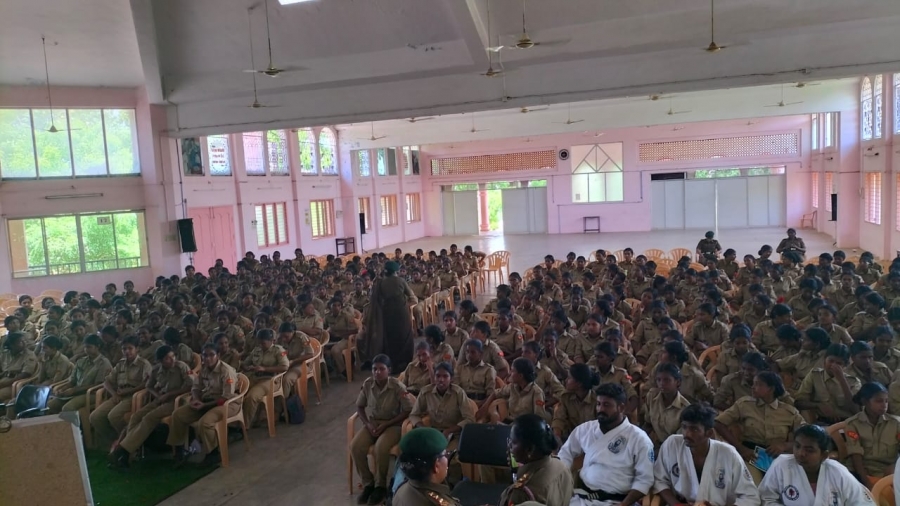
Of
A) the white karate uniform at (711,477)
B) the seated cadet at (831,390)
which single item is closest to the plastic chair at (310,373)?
the white karate uniform at (711,477)

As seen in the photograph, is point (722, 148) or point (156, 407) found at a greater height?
point (722, 148)

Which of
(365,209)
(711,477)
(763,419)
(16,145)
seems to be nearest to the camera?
(711,477)

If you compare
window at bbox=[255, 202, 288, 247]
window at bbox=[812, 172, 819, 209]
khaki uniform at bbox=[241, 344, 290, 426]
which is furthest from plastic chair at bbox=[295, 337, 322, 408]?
window at bbox=[812, 172, 819, 209]

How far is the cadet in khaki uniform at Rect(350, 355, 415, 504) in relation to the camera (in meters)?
5.08

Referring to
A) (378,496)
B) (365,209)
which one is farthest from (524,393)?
(365,209)

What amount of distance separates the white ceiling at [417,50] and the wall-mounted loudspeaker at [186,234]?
2.32 m

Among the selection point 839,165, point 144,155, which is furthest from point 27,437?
point 839,165

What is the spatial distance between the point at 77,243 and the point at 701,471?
1464cm

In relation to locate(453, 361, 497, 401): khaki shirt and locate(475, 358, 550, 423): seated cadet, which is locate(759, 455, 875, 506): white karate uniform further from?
locate(453, 361, 497, 401): khaki shirt

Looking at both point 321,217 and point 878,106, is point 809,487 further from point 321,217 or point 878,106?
point 321,217

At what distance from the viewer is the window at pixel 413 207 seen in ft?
89.4

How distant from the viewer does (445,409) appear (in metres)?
5.00

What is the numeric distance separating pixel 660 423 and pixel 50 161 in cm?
1427

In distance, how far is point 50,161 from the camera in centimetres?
1359
